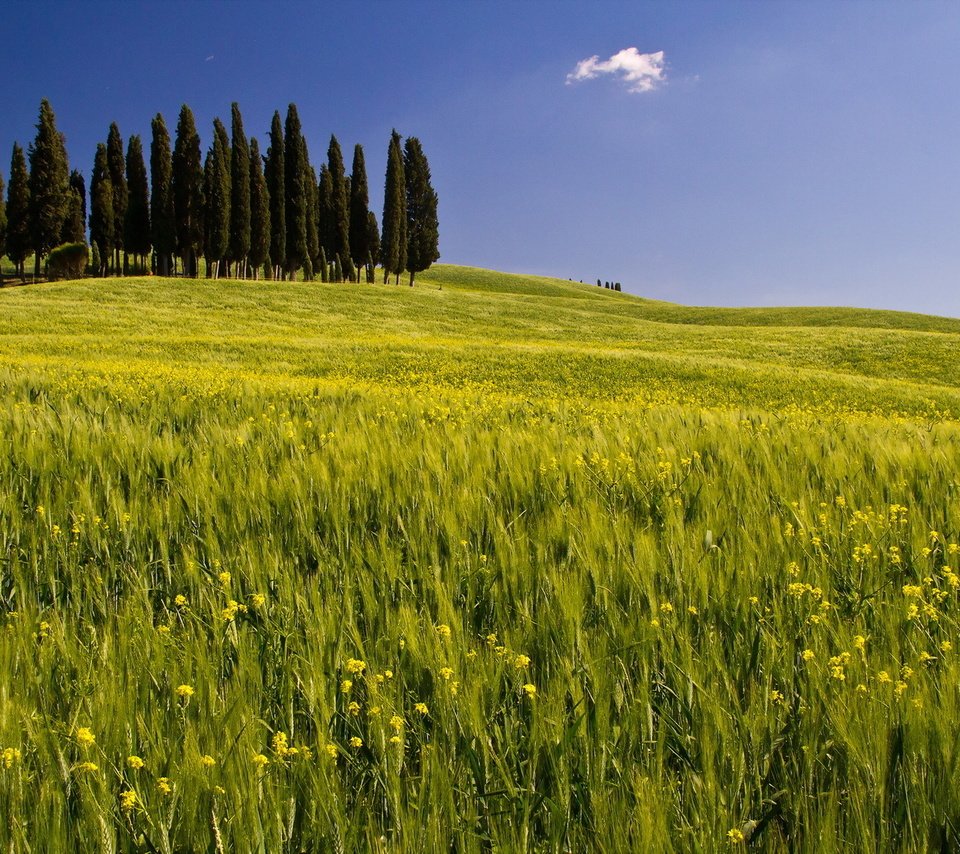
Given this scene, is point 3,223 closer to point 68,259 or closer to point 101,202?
point 68,259

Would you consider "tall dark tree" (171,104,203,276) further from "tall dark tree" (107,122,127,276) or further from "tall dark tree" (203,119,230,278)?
"tall dark tree" (107,122,127,276)

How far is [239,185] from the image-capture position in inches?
2197

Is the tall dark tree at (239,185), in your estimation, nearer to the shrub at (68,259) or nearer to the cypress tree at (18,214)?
the shrub at (68,259)

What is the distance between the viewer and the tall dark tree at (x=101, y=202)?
62.4 meters

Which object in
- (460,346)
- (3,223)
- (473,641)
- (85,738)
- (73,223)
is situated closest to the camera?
(85,738)

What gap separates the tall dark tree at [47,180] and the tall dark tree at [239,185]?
17951 millimetres

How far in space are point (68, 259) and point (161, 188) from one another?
46.4ft

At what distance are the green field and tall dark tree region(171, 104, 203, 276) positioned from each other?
→ 6400cm

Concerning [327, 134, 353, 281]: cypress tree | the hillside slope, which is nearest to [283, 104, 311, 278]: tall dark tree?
[327, 134, 353, 281]: cypress tree

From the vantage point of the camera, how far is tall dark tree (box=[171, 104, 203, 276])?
2245 inches

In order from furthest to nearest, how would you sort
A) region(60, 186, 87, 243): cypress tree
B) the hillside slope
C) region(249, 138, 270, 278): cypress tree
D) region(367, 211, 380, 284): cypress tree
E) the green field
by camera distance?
region(367, 211, 380, 284): cypress tree < region(60, 186, 87, 243): cypress tree < region(249, 138, 270, 278): cypress tree < the hillside slope < the green field

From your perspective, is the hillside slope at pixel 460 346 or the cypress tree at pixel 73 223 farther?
the cypress tree at pixel 73 223

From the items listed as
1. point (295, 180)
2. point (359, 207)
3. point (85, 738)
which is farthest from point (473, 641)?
point (359, 207)

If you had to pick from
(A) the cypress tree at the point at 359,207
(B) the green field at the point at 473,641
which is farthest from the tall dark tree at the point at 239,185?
(B) the green field at the point at 473,641
